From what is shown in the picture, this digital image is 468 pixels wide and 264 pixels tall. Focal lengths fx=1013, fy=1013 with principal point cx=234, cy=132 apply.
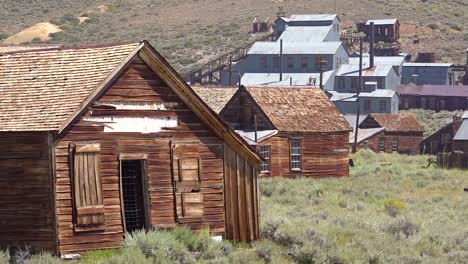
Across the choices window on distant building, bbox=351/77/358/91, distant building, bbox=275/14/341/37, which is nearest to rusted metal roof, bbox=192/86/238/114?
window on distant building, bbox=351/77/358/91

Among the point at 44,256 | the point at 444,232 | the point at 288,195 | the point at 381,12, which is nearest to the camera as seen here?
the point at 44,256

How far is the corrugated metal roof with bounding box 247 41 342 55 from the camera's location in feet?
254

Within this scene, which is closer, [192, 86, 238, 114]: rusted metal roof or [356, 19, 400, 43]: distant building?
[192, 86, 238, 114]: rusted metal roof

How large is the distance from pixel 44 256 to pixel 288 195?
15.3 meters

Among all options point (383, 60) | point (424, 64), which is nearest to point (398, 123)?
point (383, 60)

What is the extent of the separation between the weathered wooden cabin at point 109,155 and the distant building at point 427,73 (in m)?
64.5

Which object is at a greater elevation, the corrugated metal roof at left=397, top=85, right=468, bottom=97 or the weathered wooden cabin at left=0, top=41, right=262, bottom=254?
the weathered wooden cabin at left=0, top=41, right=262, bottom=254

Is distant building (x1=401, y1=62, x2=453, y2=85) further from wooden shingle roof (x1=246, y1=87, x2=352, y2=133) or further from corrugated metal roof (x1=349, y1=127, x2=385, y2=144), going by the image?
wooden shingle roof (x1=246, y1=87, x2=352, y2=133)

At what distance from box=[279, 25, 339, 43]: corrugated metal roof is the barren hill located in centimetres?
582

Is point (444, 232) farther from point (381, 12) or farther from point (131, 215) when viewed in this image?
point (381, 12)

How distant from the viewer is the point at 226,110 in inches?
1526

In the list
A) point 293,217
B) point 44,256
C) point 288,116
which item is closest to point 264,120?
point 288,116

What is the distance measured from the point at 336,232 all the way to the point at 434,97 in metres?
56.1

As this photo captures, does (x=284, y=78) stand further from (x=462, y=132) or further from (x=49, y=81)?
(x=49, y=81)
